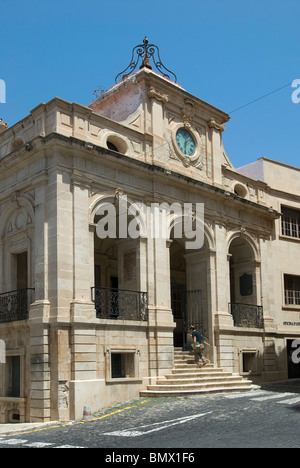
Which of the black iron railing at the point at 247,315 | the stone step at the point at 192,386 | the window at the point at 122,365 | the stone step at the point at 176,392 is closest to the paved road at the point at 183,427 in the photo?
the stone step at the point at 176,392

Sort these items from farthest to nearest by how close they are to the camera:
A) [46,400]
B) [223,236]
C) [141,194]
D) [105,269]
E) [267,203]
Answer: [267,203] < [105,269] < [223,236] < [141,194] < [46,400]

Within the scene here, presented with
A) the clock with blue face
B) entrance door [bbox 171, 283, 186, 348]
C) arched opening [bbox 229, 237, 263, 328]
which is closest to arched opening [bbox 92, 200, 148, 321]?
the clock with blue face

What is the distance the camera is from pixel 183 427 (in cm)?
1218

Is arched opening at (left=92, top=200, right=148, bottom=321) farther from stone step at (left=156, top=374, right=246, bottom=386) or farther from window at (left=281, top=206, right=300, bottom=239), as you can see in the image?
window at (left=281, top=206, right=300, bottom=239)

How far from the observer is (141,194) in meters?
18.6

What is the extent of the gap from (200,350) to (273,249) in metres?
6.97

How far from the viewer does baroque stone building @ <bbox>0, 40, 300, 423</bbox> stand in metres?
16.0

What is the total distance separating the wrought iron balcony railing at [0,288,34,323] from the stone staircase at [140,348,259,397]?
4133 millimetres

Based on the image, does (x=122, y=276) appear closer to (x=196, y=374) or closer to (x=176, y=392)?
(x=196, y=374)

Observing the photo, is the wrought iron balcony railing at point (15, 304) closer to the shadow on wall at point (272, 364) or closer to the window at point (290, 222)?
the shadow on wall at point (272, 364)

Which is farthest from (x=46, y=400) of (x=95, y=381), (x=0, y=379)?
(x=0, y=379)

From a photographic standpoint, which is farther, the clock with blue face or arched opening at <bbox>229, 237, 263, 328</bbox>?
arched opening at <bbox>229, 237, 263, 328</bbox>

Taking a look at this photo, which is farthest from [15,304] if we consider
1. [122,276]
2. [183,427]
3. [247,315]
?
[247,315]
